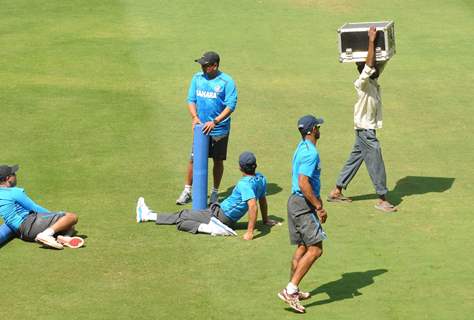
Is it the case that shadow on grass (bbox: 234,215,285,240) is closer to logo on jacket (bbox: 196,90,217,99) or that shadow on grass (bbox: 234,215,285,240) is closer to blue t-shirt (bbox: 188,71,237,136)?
blue t-shirt (bbox: 188,71,237,136)

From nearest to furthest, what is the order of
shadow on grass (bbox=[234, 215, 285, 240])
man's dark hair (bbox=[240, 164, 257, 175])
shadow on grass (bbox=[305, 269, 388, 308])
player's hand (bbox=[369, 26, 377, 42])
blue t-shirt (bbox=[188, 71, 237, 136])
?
shadow on grass (bbox=[305, 269, 388, 308])
man's dark hair (bbox=[240, 164, 257, 175])
shadow on grass (bbox=[234, 215, 285, 240])
player's hand (bbox=[369, 26, 377, 42])
blue t-shirt (bbox=[188, 71, 237, 136])

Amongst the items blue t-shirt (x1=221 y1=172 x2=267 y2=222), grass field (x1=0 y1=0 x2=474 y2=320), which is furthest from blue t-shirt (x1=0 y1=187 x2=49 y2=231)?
blue t-shirt (x1=221 y1=172 x2=267 y2=222)

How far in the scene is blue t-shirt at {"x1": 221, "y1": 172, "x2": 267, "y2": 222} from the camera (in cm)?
1434

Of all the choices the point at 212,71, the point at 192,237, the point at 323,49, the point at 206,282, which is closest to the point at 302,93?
the point at 323,49

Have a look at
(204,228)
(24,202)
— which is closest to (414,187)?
(204,228)

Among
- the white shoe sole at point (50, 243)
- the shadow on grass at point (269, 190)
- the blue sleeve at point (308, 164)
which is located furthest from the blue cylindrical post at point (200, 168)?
the blue sleeve at point (308, 164)

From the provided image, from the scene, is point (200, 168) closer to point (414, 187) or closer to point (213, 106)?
point (213, 106)

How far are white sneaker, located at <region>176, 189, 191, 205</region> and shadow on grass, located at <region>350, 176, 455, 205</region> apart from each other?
254 centimetres

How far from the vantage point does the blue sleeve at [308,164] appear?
40.7 feet

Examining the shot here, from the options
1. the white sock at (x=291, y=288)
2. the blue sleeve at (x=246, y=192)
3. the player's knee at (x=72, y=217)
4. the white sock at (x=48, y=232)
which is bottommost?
the white sock at (x=291, y=288)

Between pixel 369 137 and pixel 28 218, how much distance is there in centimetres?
520

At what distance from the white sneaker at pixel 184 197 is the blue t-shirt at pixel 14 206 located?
244 cm

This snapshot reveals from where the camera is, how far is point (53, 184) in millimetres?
16547

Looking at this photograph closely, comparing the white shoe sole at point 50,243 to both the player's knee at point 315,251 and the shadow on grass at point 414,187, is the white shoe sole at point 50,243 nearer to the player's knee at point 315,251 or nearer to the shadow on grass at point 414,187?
the player's knee at point 315,251
